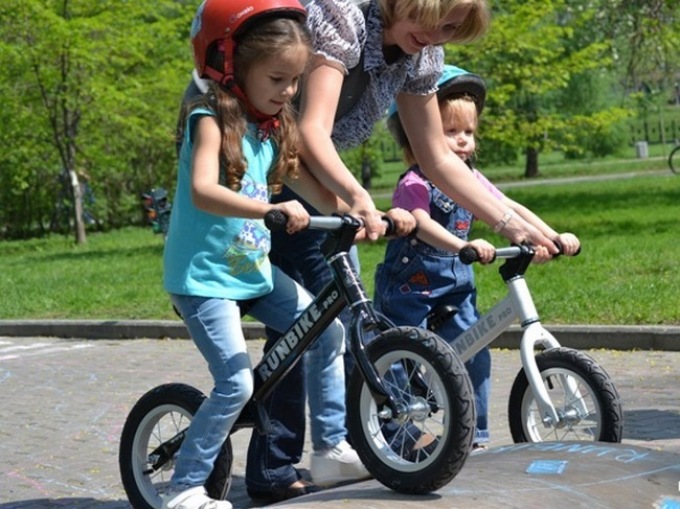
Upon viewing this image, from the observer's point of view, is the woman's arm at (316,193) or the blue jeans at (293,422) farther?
the blue jeans at (293,422)

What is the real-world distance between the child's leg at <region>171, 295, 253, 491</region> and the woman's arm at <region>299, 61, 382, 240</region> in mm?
485

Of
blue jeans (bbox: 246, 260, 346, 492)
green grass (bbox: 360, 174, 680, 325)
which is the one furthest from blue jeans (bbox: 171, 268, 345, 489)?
green grass (bbox: 360, 174, 680, 325)

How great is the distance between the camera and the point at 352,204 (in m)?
4.36

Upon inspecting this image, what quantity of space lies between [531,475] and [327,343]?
80cm

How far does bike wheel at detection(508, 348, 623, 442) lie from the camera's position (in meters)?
4.75

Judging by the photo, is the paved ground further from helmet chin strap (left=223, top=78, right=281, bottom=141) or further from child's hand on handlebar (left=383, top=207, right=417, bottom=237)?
helmet chin strap (left=223, top=78, right=281, bottom=141)

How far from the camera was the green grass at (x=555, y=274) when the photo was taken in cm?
1052

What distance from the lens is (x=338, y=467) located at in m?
4.77

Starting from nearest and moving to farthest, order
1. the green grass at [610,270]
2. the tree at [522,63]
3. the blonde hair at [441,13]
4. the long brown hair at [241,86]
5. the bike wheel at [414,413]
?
the bike wheel at [414,413]
the long brown hair at [241,86]
the blonde hair at [441,13]
the green grass at [610,270]
the tree at [522,63]

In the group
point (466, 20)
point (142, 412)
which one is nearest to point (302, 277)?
point (142, 412)

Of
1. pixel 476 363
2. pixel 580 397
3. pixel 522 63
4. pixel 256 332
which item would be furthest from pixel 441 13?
pixel 522 63

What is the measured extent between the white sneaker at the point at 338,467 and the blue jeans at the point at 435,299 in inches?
37.0

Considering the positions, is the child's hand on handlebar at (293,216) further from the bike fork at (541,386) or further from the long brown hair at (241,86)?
the bike fork at (541,386)

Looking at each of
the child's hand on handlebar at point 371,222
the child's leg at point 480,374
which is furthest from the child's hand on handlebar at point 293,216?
the child's leg at point 480,374
